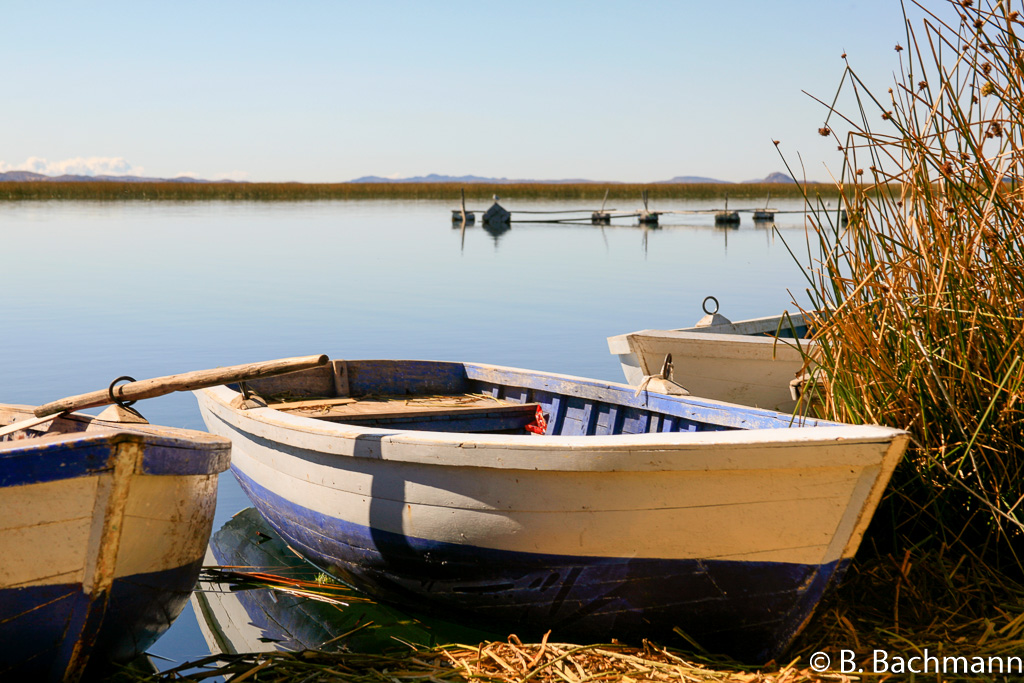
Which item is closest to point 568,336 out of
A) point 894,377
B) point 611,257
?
point 894,377

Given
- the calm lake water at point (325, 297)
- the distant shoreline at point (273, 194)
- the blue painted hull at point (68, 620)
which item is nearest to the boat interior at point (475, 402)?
the calm lake water at point (325, 297)

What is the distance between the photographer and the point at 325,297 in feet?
62.1

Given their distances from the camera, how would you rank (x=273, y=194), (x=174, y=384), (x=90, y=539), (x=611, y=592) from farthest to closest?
1. (x=273, y=194)
2. (x=174, y=384)
3. (x=611, y=592)
4. (x=90, y=539)

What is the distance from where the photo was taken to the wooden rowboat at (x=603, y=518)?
3.36 meters

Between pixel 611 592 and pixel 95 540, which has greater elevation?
pixel 95 540

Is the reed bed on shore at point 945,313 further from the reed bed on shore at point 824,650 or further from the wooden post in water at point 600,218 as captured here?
the wooden post in water at point 600,218

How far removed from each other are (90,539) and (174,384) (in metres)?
0.97

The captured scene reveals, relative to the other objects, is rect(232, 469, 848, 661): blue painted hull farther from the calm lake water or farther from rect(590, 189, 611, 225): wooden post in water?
rect(590, 189, 611, 225): wooden post in water

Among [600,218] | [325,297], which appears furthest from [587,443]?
[600,218]

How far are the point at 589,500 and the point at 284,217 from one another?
47883 mm

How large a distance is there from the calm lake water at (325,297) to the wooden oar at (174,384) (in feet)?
4.50

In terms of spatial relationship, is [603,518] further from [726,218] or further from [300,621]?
[726,218]

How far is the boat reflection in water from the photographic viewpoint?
446 cm

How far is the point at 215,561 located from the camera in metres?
5.71
